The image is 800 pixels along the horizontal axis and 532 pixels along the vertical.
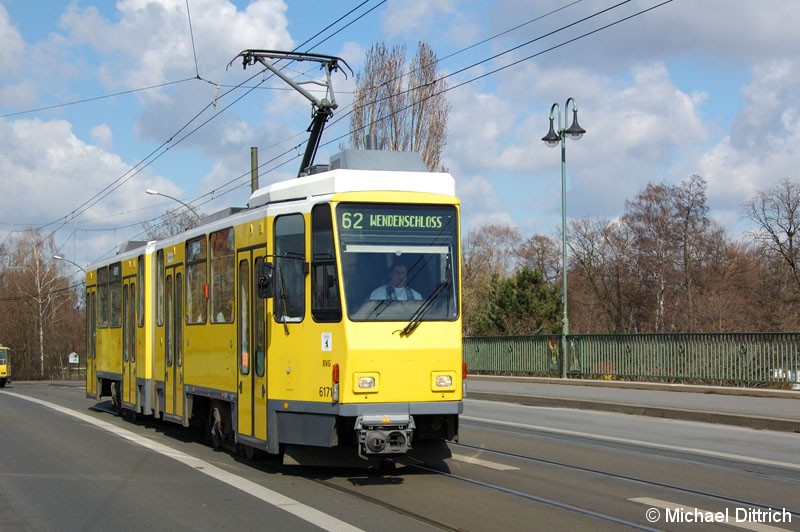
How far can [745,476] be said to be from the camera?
1088cm

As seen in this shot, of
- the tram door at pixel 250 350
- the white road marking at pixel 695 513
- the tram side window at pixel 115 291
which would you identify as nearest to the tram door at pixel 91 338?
the tram side window at pixel 115 291

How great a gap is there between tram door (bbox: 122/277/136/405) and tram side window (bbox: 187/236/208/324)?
4.10 meters

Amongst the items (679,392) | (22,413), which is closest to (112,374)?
(22,413)

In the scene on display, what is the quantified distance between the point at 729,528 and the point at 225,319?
690 cm

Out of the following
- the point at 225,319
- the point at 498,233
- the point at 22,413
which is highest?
the point at 498,233

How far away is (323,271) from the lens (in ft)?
33.0

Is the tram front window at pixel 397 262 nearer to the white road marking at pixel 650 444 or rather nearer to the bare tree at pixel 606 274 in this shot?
the white road marking at pixel 650 444

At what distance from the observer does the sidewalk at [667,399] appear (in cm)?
1716

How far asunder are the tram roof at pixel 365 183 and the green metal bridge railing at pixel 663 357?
46.7 feet

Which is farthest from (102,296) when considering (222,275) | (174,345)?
(222,275)

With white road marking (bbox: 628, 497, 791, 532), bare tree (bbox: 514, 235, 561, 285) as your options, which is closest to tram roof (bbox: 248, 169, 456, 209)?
white road marking (bbox: 628, 497, 791, 532)

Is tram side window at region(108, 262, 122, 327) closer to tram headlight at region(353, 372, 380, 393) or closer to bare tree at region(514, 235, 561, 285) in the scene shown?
tram headlight at region(353, 372, 380, 393)

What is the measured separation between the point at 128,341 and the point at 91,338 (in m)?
4.75

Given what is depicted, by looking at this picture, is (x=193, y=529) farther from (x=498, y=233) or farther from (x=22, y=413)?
(x=498, y=233)
